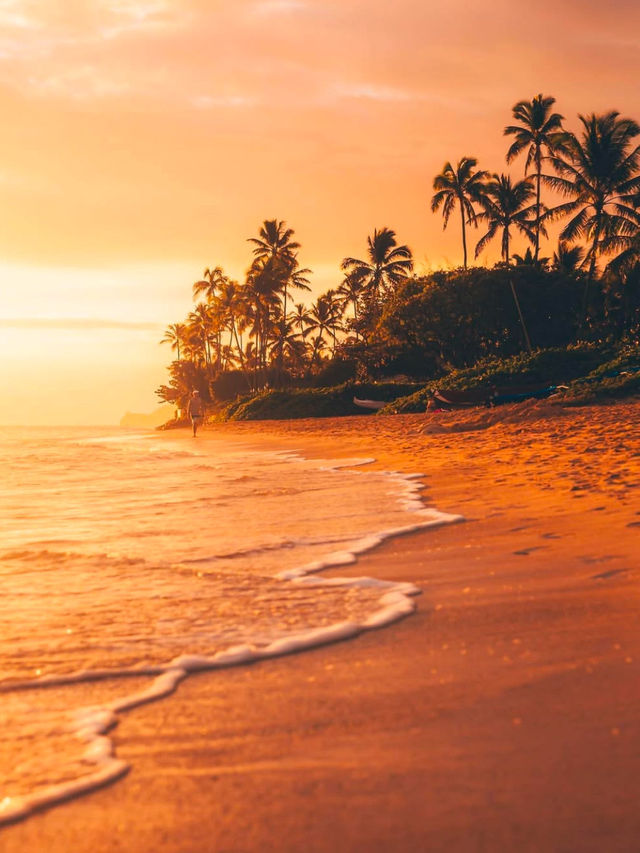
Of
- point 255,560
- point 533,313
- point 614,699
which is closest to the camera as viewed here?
point 614,699

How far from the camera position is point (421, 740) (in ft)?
8.18

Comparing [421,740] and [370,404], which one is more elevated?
[370,404]

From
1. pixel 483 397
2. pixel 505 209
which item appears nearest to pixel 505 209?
pixel 505 209

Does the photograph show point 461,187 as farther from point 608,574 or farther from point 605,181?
point 608,574

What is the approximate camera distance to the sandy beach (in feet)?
6.60

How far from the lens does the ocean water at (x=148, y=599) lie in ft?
8.84

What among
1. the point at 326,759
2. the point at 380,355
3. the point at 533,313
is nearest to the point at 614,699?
the point at 326,759

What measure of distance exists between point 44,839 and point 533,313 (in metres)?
45.6

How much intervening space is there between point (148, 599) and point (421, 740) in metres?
2.38

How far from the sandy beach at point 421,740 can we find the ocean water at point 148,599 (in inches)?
6.0

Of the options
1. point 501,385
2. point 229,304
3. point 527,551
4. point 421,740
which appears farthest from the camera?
point 229,304

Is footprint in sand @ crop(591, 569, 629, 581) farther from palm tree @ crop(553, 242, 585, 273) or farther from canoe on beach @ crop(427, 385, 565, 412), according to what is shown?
palm tree @ crop(553, 242, 585, 273)

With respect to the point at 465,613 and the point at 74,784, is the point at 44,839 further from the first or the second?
the point at 465,613

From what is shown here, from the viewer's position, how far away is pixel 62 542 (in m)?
6.70
